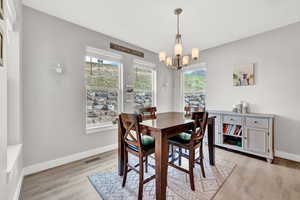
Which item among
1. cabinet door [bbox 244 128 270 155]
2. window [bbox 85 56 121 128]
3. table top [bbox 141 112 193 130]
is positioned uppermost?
window [bbox 85 56 121 128]

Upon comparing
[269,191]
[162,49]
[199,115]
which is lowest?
[269,191]

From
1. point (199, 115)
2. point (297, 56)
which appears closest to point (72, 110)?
point (199, 115)

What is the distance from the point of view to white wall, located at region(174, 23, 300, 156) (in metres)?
2.61

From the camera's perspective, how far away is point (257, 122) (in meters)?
2.67

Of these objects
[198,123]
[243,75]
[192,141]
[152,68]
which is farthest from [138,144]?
[243,75]

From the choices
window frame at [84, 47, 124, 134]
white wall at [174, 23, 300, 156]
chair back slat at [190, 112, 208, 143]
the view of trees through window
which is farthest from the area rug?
the view of trees through window

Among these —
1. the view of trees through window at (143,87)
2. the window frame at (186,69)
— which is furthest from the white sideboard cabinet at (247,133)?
the view of trees through window at (143,87)

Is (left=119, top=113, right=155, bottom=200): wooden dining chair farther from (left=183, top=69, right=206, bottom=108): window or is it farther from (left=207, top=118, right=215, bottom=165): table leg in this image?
(left=183, top=69, right=206, bottom=108): window

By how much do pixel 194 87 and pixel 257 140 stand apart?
6.80 feet

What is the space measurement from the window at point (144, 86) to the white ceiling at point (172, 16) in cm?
91

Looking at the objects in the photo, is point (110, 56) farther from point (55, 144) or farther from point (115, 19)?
point (55, 144)

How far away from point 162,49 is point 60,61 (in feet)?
8.33

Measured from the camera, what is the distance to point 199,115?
1773 mm

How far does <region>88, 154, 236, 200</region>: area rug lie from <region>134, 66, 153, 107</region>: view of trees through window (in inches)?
77.4
